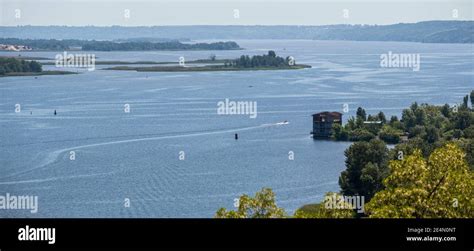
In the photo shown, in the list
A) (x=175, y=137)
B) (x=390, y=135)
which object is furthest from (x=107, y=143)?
(x=390, y=135)

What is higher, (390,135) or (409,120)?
(409,120)

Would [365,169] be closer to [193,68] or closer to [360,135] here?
[360,135]

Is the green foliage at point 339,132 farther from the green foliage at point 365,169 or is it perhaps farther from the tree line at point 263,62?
the tree line at point 263,62

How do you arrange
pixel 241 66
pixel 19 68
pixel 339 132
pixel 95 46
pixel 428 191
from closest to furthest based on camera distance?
1. pixel 428 191
2. pixel 339 132
3. pixel 19 68
4. pixel 241 66
5. pixel 95 46

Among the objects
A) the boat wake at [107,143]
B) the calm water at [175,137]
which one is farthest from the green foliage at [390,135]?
the boat wake at [107,143]

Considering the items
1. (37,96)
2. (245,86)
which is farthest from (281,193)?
(245,86)
